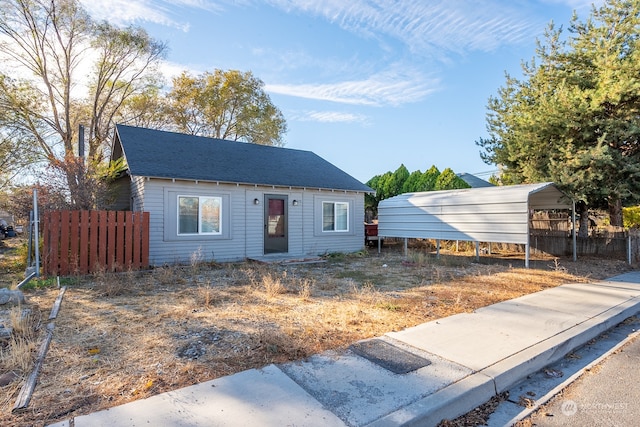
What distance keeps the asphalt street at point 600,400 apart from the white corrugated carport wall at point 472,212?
6.27 meters

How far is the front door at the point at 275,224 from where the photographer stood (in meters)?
11.6

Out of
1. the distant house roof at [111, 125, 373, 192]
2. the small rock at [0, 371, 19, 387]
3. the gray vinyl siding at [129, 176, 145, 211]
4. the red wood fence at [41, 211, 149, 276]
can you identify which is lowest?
the small rock at [0, 371, 19, 387]

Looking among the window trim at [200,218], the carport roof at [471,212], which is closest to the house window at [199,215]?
the window trim at [200,218]

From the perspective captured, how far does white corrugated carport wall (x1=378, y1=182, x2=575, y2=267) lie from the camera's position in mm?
9391

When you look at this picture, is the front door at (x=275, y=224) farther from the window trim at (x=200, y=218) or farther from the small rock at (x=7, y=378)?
the small rock at (x=7, y=378)

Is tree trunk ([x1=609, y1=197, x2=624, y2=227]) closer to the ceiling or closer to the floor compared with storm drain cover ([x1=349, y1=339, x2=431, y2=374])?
closer to the ceiling

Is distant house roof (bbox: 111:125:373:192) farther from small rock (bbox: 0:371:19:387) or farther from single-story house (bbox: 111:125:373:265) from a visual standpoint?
small rock (bbox: 0:371:19:387)

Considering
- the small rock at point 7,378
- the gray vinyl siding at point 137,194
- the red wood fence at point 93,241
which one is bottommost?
the small rock at point 7,378

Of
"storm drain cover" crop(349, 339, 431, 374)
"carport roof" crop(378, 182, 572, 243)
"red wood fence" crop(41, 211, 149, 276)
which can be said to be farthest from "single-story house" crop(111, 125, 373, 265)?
"storm drain cover" crop(349, 339, 431, 374)

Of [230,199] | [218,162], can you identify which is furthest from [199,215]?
[218,162]

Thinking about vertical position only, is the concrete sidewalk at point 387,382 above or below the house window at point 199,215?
below

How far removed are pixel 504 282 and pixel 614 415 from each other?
5207 millimetres

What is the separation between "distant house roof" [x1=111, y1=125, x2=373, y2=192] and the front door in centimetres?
66

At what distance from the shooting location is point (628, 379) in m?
3.23
